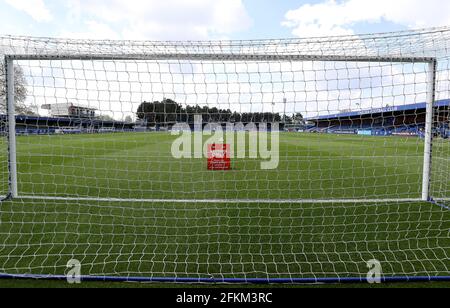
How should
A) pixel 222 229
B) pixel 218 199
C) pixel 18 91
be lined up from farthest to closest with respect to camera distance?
pixel 218 199 < pixel 18 91 < pixel 222 229

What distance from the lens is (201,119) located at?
5.09 meters

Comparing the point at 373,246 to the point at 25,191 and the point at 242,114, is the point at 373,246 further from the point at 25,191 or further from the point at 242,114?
the point at 25,191

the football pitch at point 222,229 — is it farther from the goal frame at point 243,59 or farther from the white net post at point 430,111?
the white net post at point 430,111

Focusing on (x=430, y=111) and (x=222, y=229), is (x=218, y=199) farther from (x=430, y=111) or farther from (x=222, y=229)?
(x=430, y=111)

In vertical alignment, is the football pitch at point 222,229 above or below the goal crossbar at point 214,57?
below

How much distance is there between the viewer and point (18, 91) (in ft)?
16.4

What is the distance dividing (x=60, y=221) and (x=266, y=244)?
106 inches

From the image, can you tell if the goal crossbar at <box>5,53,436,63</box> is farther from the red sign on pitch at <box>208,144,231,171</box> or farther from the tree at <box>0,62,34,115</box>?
the red sign on pitch at <box>208,144,231,171</box>

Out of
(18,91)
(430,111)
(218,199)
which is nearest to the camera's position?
(430,111)

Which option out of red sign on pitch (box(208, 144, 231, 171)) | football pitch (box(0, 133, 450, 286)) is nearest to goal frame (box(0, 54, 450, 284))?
football pitch (box(0, 133, 450, 286))

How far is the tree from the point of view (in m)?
4.82

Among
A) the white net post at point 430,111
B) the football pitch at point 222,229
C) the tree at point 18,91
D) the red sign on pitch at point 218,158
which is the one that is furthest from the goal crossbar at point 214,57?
the red sign on pitch at point 218,158

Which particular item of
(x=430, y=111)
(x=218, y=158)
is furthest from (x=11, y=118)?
(x=430, y=111)

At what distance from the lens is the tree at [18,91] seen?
482cm
